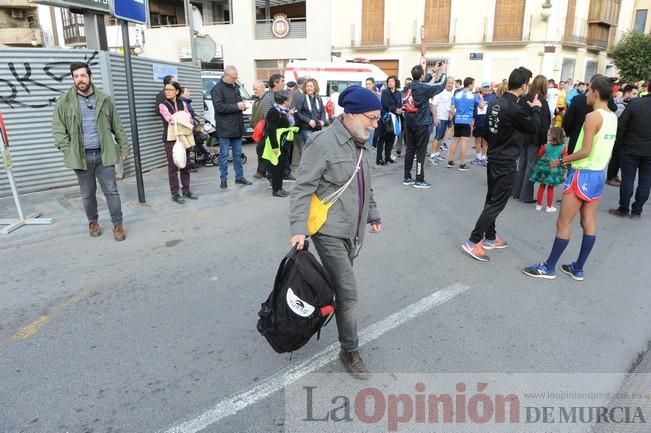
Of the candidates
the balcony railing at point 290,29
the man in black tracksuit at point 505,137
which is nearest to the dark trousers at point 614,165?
the man in black tracksuit at point 505,137

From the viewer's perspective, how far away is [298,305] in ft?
9.09

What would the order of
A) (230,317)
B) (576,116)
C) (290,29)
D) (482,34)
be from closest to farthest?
(230,317) < (576,116) < (482,34) < (290,29)

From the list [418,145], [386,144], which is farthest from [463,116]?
[418,145]

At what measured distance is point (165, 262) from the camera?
5016mm

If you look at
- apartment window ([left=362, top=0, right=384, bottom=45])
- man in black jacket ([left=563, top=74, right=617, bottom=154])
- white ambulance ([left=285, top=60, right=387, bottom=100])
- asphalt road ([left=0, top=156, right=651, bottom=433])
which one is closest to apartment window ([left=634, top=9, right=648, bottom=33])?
apartment window ([left=362, top=0, right=384, bottom=45])

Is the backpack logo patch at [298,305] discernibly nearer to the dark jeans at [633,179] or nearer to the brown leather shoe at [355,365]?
the brown leather shoe at [355,365]

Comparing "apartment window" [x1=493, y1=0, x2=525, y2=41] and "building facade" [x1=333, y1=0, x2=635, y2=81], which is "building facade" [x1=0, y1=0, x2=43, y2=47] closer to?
"building facade" [x1=333, y1=0, x2=635, y2=81]

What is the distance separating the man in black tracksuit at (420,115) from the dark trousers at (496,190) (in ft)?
10.7

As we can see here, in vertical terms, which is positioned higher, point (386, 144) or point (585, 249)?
point (386, 144)

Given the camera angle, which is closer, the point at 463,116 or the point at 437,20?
the point at 463,116

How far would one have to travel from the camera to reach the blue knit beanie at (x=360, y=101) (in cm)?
278

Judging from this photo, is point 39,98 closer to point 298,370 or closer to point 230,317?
point 230,317

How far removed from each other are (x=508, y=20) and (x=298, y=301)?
2602 centimetres

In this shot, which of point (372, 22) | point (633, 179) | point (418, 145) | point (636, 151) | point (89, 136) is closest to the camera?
point (89, 136)
